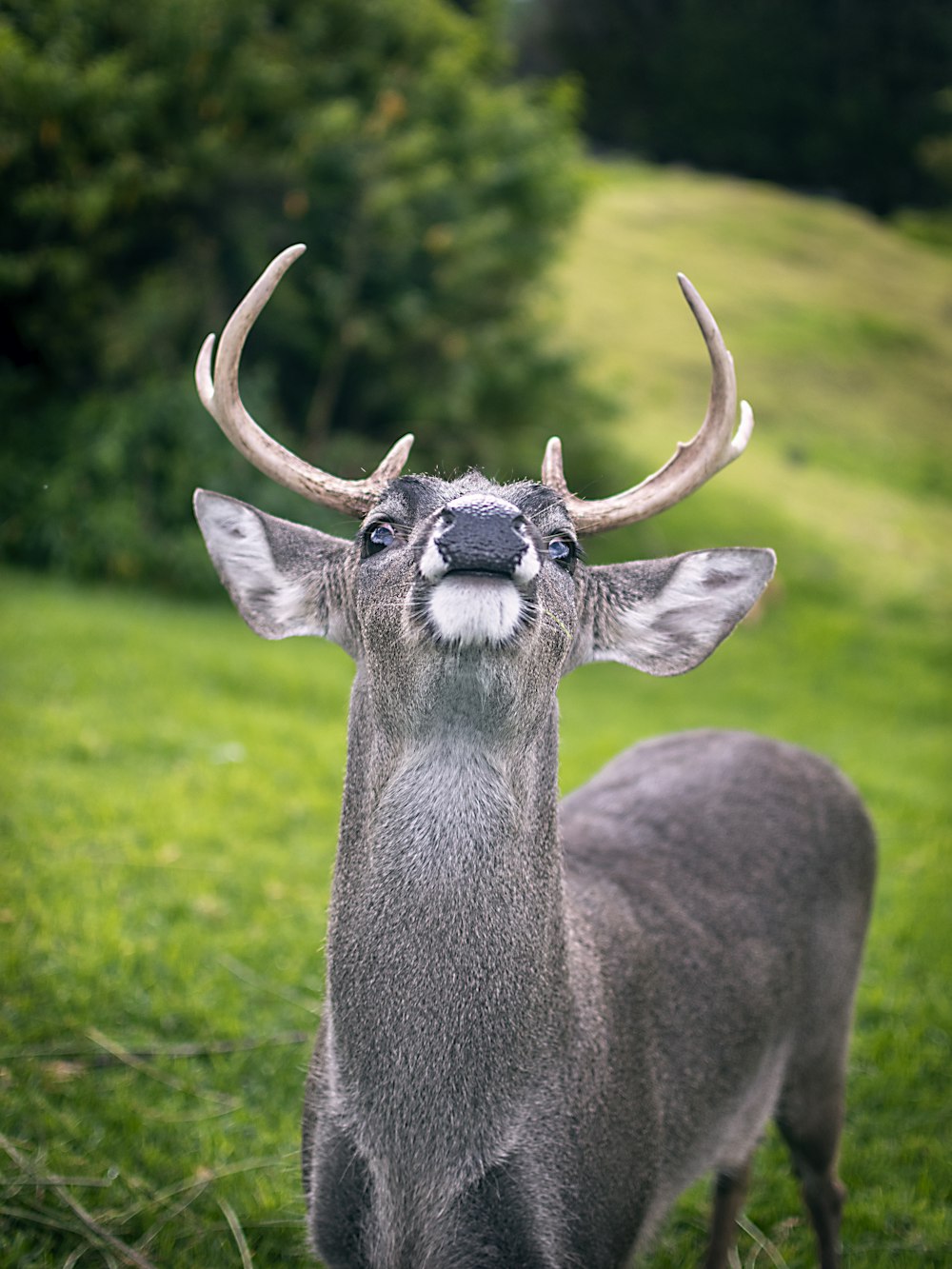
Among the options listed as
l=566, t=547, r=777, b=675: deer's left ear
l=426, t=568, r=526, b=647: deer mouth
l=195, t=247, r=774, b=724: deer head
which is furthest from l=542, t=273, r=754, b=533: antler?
l=426, t=568, r=526, b=647: deer mouth

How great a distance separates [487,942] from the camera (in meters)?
2.53

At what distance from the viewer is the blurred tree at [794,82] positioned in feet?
28.5

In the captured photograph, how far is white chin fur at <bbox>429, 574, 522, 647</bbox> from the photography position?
2178 mm

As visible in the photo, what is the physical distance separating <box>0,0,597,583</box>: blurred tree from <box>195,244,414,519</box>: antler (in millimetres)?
8047

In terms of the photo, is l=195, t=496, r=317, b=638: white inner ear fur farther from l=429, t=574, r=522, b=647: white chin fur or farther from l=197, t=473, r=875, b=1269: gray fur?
l=429, t=574, r=522, b=647: white chin fur

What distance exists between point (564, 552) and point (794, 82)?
7546 millimetres

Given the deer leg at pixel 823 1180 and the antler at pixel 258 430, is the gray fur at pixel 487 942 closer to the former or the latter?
the antler at pixel 258 430

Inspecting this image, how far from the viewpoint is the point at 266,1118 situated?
4137 millimetres

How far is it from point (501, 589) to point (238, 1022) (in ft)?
9.97

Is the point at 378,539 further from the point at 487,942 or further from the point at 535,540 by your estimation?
the point at 487,942

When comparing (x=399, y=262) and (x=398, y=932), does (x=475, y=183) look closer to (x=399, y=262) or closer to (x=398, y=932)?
(x=399, y=262)

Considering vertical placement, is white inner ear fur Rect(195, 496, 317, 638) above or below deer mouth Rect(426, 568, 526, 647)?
below

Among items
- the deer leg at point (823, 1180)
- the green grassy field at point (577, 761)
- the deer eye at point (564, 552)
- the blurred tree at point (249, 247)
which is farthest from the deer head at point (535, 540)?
the blurred tree at point (249, 247)

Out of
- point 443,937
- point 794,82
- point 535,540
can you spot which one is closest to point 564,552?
point 535,540
